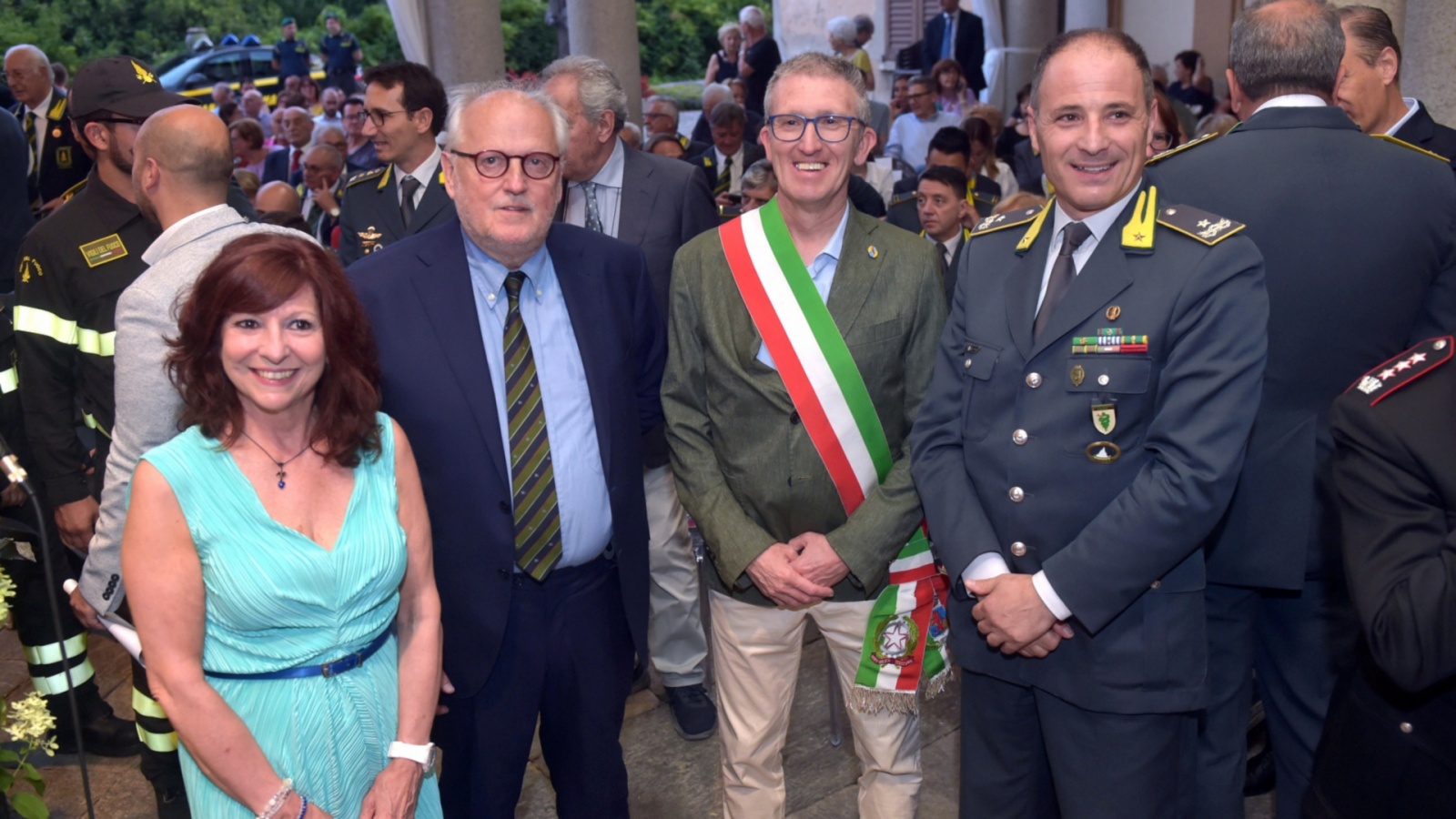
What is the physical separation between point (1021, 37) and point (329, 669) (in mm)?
11562

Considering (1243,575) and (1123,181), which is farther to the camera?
(1243,575)

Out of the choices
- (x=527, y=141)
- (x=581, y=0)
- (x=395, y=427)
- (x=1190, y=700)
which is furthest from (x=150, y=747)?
(x=581, y=0)

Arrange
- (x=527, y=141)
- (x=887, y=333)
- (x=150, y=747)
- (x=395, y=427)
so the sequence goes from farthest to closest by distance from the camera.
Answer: (x=150, y=747), (x=887, y=333), (x=527, y=141), (x=395, y=427)

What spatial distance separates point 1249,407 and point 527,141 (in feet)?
4.82

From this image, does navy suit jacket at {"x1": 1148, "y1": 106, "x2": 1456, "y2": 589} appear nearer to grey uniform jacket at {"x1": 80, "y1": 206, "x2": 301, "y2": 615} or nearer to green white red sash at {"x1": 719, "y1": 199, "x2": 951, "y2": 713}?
green white red sash at {"x1": 719, "y1": 199, "x2": 951, "y2": 713}

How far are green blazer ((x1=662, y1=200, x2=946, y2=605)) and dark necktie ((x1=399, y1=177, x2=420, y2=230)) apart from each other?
182 centimetres

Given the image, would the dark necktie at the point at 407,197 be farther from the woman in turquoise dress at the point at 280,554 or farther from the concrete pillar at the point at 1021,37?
the concrete pillar at the point at 1021,37

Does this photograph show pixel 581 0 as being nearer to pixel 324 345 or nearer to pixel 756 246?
pixel 756 246

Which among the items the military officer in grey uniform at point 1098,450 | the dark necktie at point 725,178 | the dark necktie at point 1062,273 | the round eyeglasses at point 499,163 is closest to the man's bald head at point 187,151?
the round eyeglasses at point 499,163

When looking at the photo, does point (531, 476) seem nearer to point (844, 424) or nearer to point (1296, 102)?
point (844, 424)

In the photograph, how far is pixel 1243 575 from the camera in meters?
2.56

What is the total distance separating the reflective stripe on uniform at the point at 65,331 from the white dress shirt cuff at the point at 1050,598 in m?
2.45

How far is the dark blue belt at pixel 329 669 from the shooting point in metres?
2.08

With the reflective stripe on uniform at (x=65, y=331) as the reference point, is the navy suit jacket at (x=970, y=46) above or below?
above
